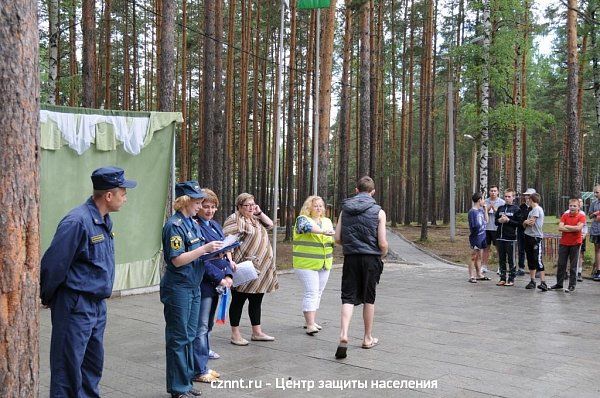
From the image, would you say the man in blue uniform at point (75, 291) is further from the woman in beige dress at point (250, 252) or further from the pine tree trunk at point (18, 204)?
the woman in beige dress at point (250, 252)

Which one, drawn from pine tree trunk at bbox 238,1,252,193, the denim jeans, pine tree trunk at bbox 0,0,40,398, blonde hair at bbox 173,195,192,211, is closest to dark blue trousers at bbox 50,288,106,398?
pine tree trunk at bbox 0,0,40,398

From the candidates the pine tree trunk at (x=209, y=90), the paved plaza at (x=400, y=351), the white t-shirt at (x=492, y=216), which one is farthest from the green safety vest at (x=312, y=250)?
the pine tree trunk at (x=209, y=90)

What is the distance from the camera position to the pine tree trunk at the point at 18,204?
2867 mm

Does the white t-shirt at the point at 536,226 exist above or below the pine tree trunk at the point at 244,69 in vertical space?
below

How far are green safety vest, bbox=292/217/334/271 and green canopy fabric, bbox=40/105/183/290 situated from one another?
3.99 meters

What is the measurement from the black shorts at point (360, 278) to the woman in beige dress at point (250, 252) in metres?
0.92

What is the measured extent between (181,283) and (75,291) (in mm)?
1183

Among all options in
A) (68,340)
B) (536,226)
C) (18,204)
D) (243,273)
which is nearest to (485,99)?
(536,226)

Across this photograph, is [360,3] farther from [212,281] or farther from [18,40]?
[18,40]

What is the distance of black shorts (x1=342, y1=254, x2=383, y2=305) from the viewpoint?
653 cm

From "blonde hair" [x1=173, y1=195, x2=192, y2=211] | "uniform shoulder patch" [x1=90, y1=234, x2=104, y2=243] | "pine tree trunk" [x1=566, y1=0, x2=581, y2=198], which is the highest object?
"pine tree trunk" [x1=566, y1=0, x2=581, y2=198]

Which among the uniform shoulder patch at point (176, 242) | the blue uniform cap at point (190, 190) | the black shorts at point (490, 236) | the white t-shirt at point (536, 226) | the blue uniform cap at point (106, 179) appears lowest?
the black shorts at point (490, 236)

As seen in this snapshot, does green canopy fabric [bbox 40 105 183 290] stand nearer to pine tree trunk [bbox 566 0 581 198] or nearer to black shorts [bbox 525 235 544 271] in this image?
black shorts [bbox 525 235 544 271]

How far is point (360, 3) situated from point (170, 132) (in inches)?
363
